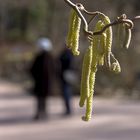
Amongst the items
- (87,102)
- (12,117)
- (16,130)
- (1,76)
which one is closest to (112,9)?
(12,117)

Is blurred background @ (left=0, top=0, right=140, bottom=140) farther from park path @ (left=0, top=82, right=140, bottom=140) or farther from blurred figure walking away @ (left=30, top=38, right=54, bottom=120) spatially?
blurred figure walking away @ (left=30, top=38, right=54, bottom=120)

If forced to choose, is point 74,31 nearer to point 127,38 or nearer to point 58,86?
point 127,38

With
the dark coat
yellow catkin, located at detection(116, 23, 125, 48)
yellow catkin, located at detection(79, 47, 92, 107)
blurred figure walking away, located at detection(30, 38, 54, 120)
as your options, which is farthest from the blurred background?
yellow catkin, located at detection(79, 47, 92, 107)

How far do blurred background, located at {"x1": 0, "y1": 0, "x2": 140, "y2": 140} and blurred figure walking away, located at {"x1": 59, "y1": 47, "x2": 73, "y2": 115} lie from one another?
0.32 m

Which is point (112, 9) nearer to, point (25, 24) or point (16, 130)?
point (16, 130)

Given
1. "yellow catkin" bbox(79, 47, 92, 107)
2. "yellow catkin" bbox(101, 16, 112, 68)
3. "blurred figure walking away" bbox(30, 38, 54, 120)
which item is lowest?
"blurred figure walking away" bbox(30, 38, 54, 120)

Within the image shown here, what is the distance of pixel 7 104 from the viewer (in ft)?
57.4

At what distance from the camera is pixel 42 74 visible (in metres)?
13.8

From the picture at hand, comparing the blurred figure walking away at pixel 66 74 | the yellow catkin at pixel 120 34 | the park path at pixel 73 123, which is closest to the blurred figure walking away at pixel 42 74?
the park path at pixel 73 123

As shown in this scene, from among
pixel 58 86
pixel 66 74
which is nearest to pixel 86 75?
pixel 66 74

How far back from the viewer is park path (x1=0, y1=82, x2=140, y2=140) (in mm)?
11656

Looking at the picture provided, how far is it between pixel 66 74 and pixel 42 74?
0.83 m

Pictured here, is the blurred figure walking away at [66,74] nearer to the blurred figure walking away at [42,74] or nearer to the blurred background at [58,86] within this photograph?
the blurred background at [58,86]

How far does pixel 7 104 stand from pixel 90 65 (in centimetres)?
1545
